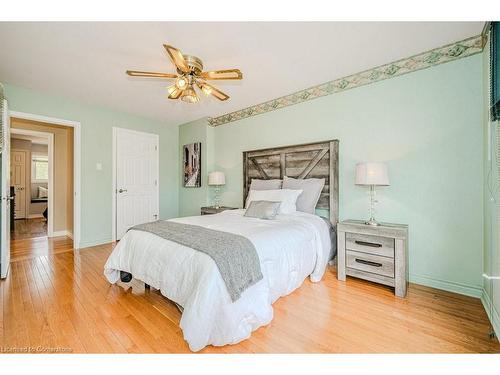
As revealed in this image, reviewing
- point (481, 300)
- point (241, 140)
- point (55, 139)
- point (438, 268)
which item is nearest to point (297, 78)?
point (241, 140)

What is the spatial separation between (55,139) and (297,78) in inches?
206

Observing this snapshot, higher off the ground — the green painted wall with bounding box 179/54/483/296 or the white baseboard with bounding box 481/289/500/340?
the green painted wall with bounding box 179/54/483/296

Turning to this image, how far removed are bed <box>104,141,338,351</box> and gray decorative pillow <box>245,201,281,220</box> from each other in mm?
88

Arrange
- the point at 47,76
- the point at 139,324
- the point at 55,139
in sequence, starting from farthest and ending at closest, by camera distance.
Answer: the point at 55,139, the point at 47,76, the point at 139,324

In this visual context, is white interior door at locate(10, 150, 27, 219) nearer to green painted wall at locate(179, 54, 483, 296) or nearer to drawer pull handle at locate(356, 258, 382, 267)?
green painted wall at locate(179, 54, 483, 296)

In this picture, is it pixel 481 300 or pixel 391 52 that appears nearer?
pixel 481 300

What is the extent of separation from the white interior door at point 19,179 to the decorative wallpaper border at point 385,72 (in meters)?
7.20

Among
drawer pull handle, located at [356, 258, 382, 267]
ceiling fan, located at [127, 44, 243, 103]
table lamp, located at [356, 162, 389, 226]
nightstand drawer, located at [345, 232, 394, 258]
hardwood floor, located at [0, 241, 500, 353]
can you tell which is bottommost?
hardwood floor, located at [0, 241, 500, 353]

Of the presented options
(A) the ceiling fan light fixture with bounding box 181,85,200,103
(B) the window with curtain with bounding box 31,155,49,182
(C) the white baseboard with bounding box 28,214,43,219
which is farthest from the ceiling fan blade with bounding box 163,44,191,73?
(B) the window with curtain with bounding box 31,155,49,182

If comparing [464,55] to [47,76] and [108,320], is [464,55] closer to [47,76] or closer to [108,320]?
[108,320]

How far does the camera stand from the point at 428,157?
233cm

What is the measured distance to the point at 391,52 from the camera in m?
2.31

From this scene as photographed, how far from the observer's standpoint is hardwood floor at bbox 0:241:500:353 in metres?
1.47

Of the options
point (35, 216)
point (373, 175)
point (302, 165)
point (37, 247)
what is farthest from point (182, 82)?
point (35, 216)
